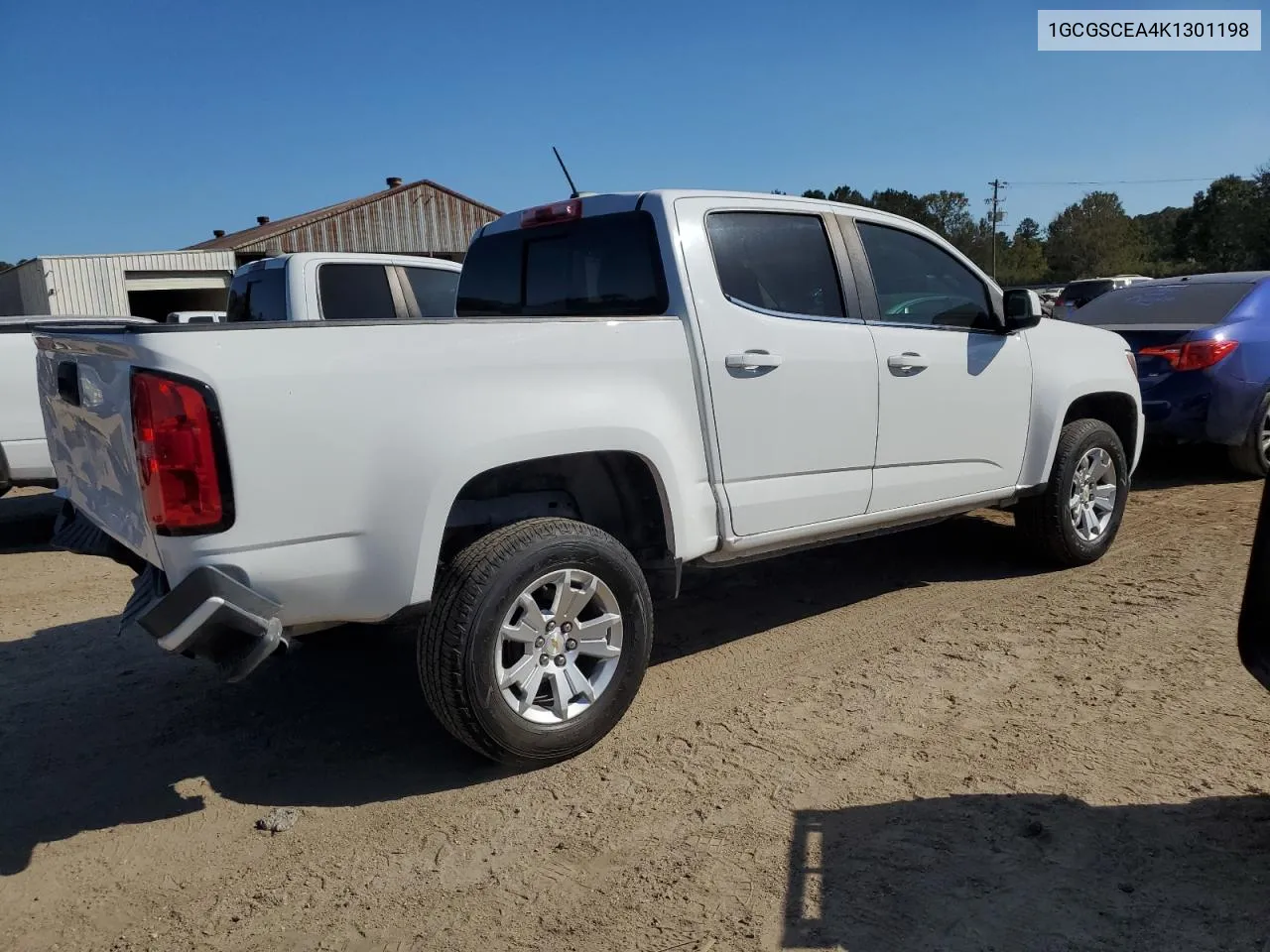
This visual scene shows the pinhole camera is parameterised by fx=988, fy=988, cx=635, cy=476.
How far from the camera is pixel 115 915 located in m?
2.78

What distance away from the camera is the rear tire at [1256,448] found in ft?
24.7

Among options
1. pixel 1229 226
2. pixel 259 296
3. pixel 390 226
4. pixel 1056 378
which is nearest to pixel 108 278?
pixel 390 226

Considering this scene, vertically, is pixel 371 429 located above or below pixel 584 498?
above

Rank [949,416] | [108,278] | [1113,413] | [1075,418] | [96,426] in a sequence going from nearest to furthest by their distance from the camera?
[96,426], [949,416], [1075,418], [1113,413], [108,278]

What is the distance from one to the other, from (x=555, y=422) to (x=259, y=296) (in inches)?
203

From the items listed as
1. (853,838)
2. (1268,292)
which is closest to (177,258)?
(1268,292)

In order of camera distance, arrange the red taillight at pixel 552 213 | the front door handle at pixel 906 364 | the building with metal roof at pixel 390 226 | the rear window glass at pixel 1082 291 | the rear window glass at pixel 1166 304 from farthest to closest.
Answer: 1. the building with metal roof at pixel 390 226
2. the rear window glass at pixel 1082 291
3. the rear window glass at pixel 1166 304
4. the front door handle at pixel 906 364
5. the red taillight at pixel 552 213

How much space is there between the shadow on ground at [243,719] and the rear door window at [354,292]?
304 cm

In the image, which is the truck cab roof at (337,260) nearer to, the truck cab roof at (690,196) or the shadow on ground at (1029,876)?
the truck cab roof at (690,196)

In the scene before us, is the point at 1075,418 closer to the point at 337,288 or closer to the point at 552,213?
the point at 552,213

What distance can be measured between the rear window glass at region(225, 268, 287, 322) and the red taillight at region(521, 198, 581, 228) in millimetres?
3271

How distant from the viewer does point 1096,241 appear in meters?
63.4

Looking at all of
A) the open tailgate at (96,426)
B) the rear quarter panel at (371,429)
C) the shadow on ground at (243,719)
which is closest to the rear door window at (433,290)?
the shadow on ground at (243,719)

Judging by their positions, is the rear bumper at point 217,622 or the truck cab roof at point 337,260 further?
the truck cab roof at point 337,260
